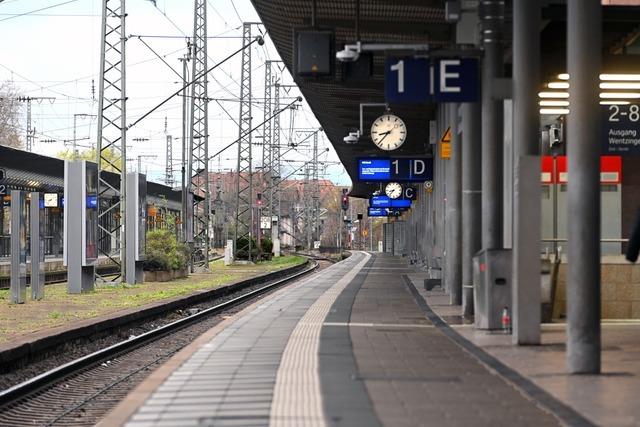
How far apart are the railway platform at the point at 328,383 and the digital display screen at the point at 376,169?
17.1 metres

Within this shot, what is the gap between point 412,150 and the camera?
2285 inches

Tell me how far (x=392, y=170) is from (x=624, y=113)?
53.8 ft

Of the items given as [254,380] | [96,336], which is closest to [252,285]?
[96,336]

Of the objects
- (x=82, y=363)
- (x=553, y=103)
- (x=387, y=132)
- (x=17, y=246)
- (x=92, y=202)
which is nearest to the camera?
(x=82, y=363)

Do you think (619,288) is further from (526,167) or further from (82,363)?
(82,363)

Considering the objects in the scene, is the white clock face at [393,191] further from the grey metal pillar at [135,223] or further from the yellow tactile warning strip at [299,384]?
the yellow tactile warning strip at [299,384]

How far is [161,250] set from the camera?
136 feet

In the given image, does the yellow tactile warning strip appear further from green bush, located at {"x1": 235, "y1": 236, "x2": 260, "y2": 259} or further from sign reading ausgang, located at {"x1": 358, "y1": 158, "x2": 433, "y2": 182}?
green bush, located at {"x1": 235, "y1": 236, "x2": 260, "y2": 259}

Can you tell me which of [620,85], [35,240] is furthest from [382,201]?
[620,85]

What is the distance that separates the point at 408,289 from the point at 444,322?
12.9 meters

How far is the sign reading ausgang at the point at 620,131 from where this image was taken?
743 inches

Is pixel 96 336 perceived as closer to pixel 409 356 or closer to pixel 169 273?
pixel 409 356

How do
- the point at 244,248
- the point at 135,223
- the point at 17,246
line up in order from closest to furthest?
the point at 17,246 → the point at 135,223 → the point at 244,248

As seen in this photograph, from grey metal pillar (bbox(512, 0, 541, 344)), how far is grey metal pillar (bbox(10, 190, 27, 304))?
15.5 m
